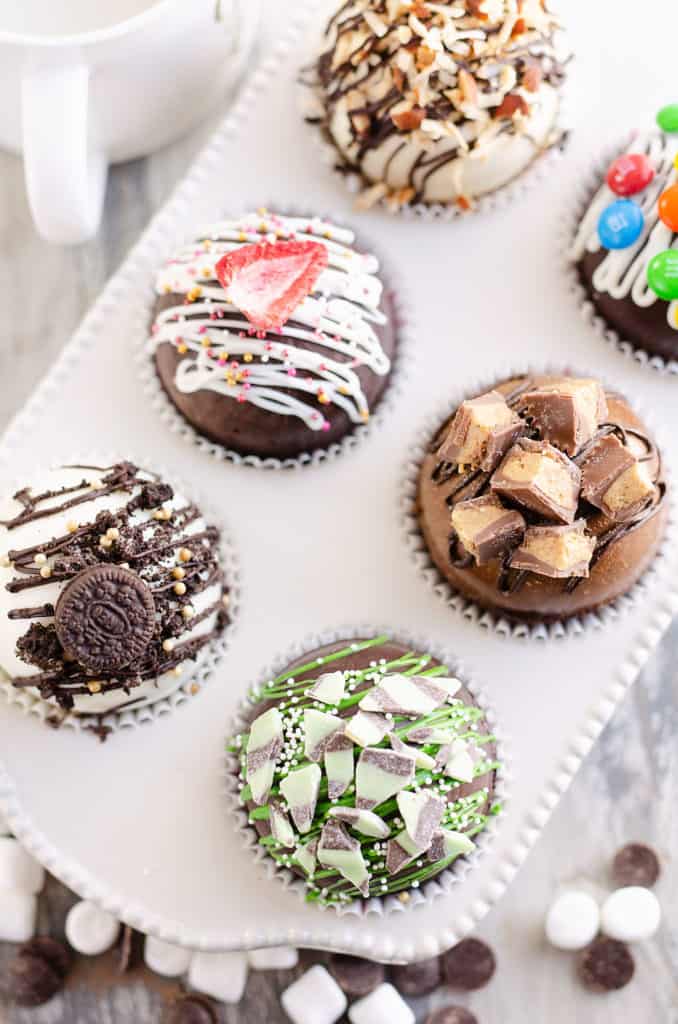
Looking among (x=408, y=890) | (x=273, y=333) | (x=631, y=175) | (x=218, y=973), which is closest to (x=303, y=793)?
(x=408, y=890)

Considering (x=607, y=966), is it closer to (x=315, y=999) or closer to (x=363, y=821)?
(x=315, y=999)

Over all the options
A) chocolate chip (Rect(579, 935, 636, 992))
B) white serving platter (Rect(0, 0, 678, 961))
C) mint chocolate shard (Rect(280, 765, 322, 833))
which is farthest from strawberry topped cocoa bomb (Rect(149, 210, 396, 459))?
chocolate chip (Rect(579, 935, 636, 992))

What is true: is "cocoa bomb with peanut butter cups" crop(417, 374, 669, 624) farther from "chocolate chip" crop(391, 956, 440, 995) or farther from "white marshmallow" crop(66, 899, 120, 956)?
"white marshmallow" crop(66, 899, 120, 956)

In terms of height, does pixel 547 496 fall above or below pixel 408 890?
above

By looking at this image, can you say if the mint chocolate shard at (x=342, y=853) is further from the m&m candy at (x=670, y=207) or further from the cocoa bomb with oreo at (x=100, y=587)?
the m&m candy at (x=670, y=207)

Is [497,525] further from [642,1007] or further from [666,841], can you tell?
[642,1007]
